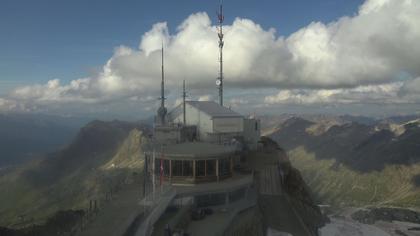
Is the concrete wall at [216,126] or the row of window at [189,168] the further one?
the concrete wall at [216,126]

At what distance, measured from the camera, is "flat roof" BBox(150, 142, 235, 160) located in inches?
1875

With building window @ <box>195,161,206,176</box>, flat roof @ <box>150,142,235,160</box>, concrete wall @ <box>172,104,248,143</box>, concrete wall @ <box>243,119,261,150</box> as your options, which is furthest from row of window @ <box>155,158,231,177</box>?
concrete wall @ <box>243,119,261,150</box>

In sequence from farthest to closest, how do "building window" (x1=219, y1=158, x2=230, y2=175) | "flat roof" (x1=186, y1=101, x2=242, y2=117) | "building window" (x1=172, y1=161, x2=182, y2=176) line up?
"flat roof" (x1=186, y1=101, x2=242, y2=117) < "building window" (x1=219, y1=158, x2=230, y2=175) < "building window" (x1=172, y1=161, x2=182, y2=176)

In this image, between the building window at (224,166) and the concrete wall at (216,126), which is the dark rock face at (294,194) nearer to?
the concrete wall at (216,126)

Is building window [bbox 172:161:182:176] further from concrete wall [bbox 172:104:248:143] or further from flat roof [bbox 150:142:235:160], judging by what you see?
concrete wall [bbox 172:104:248:143]

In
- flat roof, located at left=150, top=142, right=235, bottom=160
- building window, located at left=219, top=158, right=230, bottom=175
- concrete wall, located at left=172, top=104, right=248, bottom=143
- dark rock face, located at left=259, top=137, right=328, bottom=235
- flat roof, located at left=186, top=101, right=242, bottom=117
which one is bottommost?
dark rock face, located at left=259, top=137, right=328, bottom=235

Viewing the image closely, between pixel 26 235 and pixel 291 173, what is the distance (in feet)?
151

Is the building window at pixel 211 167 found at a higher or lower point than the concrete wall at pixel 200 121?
lower

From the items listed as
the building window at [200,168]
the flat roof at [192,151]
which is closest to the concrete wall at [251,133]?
the flat roof at [192,151]

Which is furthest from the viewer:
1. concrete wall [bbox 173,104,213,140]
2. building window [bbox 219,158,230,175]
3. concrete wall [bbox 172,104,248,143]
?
concrete wall [bbox 173,104,213,140]

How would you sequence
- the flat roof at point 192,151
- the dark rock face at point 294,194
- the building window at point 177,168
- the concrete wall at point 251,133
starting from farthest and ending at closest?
the concrete wall at point 251,133, the dark rock face at point 294,194, the building window at point 177,168, the flat roof at point 192,151

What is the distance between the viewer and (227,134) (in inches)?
2768

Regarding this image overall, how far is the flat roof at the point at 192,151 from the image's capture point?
47625 millimetres

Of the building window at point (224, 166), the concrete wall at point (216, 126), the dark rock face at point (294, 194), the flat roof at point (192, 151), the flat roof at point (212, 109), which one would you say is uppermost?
the flat roof at point (212, 109)
